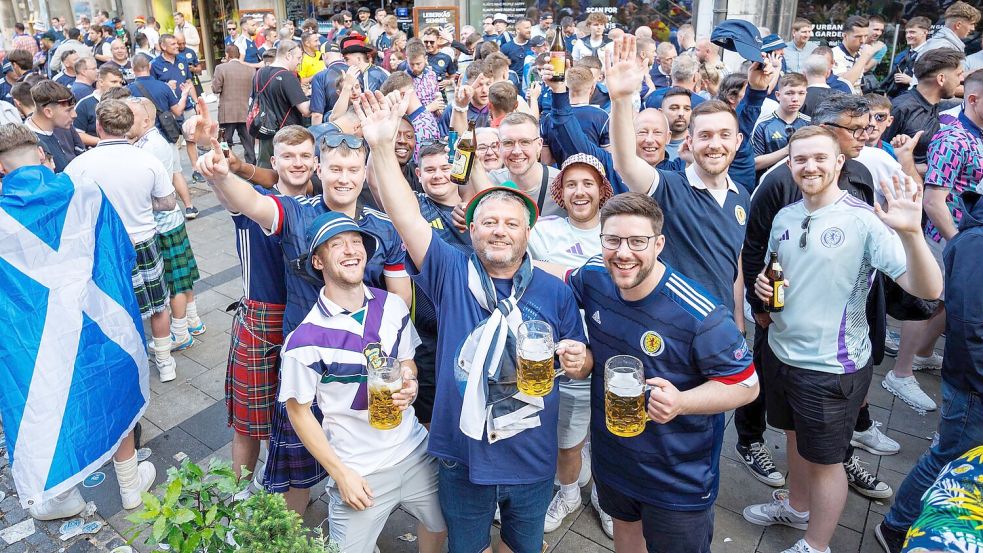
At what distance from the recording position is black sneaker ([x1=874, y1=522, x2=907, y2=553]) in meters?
3.35

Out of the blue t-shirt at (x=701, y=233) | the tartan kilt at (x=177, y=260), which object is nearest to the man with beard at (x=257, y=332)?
the blue t-shirt at (x=701, y=233)

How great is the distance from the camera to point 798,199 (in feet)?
12.3

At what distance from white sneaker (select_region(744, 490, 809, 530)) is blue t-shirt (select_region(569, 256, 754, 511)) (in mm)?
1277

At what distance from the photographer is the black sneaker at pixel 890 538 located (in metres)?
3.35

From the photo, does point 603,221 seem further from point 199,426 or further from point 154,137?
point 154,137

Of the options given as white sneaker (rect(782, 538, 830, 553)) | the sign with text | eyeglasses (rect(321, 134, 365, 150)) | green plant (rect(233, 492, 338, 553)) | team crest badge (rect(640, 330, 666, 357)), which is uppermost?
the sign with text

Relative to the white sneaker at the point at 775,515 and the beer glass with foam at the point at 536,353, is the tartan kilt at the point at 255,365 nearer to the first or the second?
the beer glass with foam at the point at 536,353

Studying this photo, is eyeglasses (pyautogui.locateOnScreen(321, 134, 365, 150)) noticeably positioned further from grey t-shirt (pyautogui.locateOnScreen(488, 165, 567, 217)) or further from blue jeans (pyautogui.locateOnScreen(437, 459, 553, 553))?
blue jeans (pyautogui.locateOnScreen(437, 459, 553, 553))

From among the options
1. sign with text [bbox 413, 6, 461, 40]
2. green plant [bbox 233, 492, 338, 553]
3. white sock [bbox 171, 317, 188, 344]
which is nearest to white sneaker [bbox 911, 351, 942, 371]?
green plant [bbox 233, 492, 338, 553]

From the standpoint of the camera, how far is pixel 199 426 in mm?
4809

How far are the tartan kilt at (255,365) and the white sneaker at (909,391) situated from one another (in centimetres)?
455

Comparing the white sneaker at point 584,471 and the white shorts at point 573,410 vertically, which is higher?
the white shorts at point 573,410

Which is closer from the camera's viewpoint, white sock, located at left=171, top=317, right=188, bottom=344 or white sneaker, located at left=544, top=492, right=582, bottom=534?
white sneaker, located at left=544, top=492, right=582, bottom=534

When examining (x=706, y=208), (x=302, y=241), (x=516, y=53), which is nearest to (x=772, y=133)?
(x=706, y=208)
